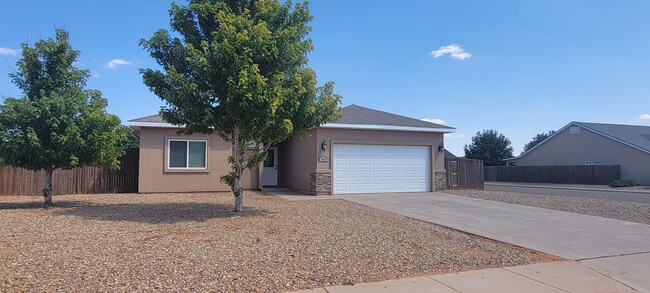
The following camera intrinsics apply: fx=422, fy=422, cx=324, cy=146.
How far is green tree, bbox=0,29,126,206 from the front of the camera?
10859 millimetres

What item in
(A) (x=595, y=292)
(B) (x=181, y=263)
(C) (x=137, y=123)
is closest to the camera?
(A) (x=595, y=292)

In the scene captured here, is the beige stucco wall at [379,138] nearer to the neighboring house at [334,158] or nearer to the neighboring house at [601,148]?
the neighboring house at [334,158]

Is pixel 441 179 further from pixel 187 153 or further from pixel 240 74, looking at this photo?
pixel 240 74

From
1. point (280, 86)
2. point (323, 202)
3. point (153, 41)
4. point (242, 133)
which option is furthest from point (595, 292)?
point (153, 41)

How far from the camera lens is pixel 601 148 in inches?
1313

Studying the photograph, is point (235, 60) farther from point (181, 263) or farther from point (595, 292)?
point (595, 292)

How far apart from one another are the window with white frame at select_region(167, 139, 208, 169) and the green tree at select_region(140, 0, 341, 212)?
21.4ft

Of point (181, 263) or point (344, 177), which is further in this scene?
point (344, 177)

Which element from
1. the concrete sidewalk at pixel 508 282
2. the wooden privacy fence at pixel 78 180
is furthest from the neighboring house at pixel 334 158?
the concrete sidewalk at pixel 508 282

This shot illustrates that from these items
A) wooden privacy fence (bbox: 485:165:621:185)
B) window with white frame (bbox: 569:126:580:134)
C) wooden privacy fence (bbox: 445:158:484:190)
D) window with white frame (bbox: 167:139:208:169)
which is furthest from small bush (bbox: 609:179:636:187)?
window with white frame (bbox: 167:139:208:169)

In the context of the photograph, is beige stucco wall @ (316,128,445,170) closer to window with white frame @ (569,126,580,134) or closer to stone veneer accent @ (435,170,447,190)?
stone veneer accent @ (435,170,447,190)

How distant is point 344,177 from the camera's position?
685 inches

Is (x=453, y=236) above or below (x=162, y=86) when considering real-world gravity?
below

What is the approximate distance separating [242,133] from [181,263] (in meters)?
5.41
